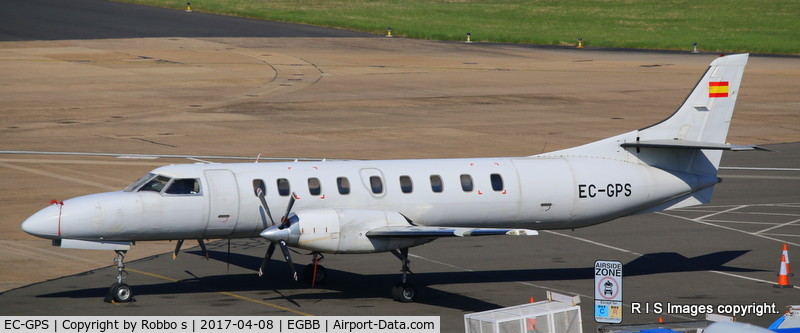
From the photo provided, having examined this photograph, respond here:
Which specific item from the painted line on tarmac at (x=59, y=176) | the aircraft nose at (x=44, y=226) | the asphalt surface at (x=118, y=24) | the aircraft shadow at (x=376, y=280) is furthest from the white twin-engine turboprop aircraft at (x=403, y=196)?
the asphalt surface at (x=118, y=24)

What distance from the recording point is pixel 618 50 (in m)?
88.7

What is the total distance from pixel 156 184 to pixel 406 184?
559cm

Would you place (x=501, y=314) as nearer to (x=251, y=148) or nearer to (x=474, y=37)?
(x=251, y=148)

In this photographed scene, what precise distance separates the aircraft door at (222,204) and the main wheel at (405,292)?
12.6 feet

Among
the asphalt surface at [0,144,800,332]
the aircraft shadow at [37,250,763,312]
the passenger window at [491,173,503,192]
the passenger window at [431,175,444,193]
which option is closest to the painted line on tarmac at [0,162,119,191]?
the asphalt surface at [0,144,800,332]

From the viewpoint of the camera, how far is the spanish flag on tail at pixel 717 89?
93.6 ft

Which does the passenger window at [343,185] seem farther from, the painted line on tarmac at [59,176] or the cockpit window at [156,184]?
the painted line on tarmac at [59,176]

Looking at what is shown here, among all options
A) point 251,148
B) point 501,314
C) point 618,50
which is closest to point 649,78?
point 618,50

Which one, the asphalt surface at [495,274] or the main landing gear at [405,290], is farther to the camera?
the main landing gear at [405,290]

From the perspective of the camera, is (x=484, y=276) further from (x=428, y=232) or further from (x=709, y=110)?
(x=709, y=110)

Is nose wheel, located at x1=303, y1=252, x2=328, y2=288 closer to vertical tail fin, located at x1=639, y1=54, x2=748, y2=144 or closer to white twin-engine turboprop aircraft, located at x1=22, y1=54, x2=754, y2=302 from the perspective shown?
white twin-engine turboprop aircraft, located at x1=22, y1=54, x2=754, y2=302

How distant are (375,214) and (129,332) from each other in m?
5.98

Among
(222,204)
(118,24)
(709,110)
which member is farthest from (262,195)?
(118,24)

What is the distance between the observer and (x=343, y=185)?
2495cm
